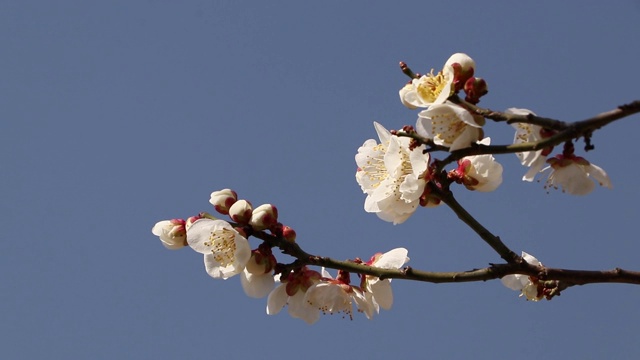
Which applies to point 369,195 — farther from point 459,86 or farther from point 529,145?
point 529,145

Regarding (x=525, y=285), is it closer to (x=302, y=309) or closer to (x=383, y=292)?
(x=383, y=292)

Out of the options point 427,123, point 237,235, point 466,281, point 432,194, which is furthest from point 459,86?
point 237,235

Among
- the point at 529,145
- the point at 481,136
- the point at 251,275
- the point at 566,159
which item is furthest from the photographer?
the point at 251,275

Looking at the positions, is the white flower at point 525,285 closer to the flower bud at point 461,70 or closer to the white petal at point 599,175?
the white petal at point 599,175

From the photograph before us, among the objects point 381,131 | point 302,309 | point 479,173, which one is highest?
point 381,131

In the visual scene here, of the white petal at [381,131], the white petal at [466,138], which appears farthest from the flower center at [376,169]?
the white petal at [466,138]

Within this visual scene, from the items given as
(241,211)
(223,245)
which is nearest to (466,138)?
(241,211)
